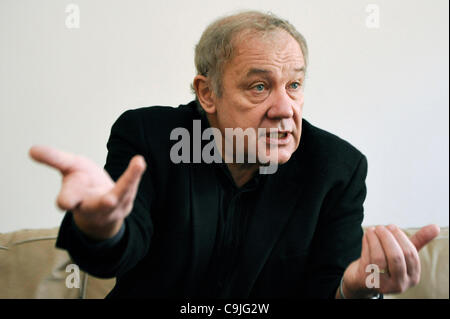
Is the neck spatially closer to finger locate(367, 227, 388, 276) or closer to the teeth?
the teeth

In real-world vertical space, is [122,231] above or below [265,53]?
below

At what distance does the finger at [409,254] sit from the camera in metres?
0.75

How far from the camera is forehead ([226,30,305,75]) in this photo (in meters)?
0.96

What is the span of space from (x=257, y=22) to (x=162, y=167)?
1.21 ft

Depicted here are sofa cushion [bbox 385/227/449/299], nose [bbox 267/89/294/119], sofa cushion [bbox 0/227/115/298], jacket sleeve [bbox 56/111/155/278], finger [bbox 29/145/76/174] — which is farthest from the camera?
sofa cushion [bbox 385/227/449/299]

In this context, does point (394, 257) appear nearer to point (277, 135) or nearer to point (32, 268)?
point (277, 135)

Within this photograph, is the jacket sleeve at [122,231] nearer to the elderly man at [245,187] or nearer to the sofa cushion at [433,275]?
the elderly man at [245,187]

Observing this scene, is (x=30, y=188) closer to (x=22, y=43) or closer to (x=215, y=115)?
(x=22, y=43)

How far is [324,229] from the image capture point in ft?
3.50

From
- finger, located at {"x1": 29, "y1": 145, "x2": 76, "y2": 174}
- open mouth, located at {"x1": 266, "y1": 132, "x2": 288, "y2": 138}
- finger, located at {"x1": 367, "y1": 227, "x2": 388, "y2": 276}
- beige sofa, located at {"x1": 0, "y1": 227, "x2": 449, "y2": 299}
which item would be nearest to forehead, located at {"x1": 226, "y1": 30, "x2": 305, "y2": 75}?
open mouth, located at {"x1": 266, "y1": 132, "x2": 288, "y2": 138}

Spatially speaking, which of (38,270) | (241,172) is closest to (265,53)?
(241,172)

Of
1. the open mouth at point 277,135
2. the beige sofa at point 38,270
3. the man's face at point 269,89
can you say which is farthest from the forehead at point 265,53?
the beige sofa at point 38,270

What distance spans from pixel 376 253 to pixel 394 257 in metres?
0.03

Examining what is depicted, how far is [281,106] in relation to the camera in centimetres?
94
